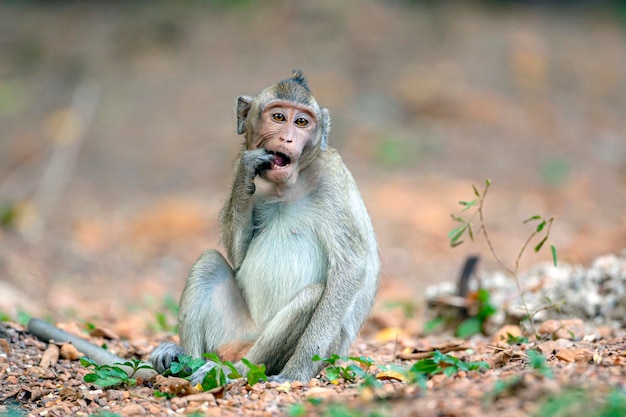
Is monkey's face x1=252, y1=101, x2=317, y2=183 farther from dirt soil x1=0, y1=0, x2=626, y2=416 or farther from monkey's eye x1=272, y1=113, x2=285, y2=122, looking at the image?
dirt soil x1=0, y1=0, x2=626, y2=416

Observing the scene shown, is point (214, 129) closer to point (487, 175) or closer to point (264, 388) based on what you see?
point (487, 175)

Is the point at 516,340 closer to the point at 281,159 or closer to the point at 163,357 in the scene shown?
the point at 281,159

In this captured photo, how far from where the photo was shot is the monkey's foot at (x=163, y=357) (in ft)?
22.1

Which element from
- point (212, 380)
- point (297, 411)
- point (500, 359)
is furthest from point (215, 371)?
point (500, 359)

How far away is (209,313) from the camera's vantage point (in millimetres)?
7105

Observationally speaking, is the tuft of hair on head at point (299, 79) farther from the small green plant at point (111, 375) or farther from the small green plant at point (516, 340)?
the small green plant at point (516, 340)

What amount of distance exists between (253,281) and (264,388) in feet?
4.10

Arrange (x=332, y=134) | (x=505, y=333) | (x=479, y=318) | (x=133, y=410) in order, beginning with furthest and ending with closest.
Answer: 1. (x=332, y=134)
2. (x=479, y=318)
3. (x=505, y=333)
4. (x=133, y=410)

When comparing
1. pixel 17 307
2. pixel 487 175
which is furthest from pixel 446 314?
pixel 487 175

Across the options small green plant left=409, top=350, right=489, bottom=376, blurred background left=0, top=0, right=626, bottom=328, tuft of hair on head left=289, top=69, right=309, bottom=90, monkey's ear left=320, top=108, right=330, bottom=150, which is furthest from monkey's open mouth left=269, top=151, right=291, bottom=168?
blurred background left=0, top=0, right=626, bottom=328

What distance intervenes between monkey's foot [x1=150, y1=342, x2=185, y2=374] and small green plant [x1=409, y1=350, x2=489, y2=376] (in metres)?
2.01

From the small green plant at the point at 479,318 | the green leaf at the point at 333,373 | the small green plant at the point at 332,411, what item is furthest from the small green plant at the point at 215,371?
the small green plant at the point at 479,318

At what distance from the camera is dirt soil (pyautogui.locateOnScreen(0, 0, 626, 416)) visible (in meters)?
13.4

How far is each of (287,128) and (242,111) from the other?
708 millimetres
